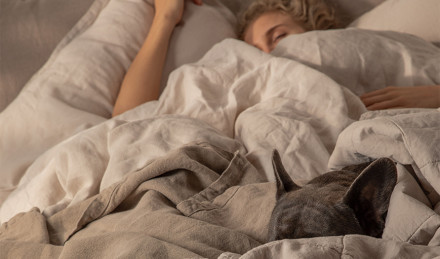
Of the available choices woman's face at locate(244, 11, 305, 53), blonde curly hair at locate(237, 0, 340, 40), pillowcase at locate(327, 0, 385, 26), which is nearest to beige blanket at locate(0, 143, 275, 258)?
woman's face at locate(244, 11, 305, 53)

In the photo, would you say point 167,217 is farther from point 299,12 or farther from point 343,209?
point 299,12

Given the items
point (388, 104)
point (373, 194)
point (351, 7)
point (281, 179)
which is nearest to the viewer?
point (373, 194)

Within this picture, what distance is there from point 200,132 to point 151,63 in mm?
627

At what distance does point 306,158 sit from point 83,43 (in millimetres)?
990

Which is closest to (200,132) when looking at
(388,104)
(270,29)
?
(388,104)

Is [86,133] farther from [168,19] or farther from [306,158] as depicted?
[168,19]

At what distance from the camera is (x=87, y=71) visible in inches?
73.4

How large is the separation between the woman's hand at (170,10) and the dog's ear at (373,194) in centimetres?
126

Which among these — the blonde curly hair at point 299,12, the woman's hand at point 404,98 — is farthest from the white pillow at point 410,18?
the woman's hand at point 404,98

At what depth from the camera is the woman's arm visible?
5.86 feet

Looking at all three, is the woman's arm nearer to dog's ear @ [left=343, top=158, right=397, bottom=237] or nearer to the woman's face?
the woman's face

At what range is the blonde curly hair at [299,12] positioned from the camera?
200 centimetres

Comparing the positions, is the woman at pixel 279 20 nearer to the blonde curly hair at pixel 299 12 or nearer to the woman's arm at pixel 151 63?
the blonde curly hair at pixel 299 12

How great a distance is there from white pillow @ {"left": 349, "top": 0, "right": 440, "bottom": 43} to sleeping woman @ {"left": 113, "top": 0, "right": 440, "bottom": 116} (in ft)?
0.53
